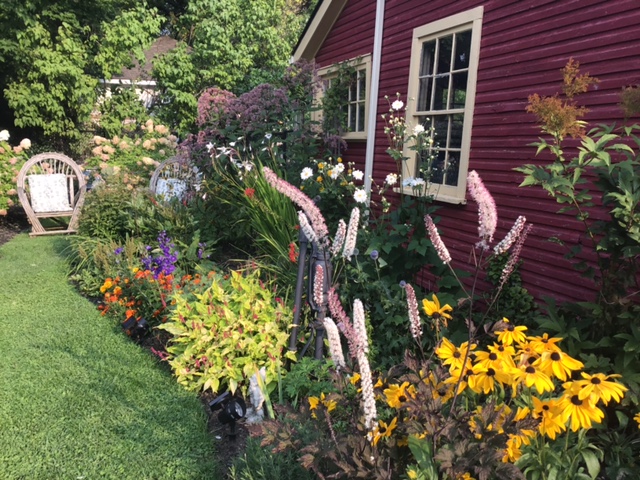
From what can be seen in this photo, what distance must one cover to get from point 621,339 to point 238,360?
6.63ft


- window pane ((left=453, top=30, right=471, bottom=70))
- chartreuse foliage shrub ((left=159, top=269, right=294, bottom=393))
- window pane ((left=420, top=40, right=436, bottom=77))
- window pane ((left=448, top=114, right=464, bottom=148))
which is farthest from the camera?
window pane ((left=420, top=40, right=436, bottom=77))

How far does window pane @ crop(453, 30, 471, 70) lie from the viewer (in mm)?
4410

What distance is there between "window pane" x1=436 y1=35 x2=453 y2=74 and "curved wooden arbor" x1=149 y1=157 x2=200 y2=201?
313cm

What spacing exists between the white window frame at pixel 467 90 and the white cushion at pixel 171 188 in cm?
298

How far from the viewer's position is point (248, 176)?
4.97m

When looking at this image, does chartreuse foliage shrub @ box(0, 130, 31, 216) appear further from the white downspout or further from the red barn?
the red barn

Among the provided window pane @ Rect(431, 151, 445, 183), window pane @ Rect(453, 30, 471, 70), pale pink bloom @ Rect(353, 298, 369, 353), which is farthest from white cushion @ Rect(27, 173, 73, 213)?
pale pink bloom @ Rect(353, 298, 369, 353)

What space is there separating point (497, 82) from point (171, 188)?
14.1 ft

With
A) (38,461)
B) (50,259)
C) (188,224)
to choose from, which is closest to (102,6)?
(50,259)

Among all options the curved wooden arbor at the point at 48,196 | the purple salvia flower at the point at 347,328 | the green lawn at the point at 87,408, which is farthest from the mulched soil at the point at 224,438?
the curved wooden arbor at the point at 48,196

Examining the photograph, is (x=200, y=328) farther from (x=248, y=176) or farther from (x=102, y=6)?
(x=102, y=6)

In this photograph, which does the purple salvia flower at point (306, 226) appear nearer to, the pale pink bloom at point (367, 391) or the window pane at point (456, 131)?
the pale pink bloom at point (367, 391)

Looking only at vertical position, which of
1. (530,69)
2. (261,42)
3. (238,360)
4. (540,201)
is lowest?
(238,360)

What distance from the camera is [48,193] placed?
792cm
